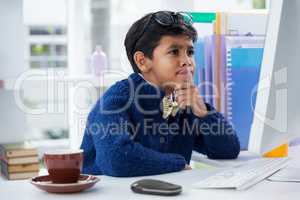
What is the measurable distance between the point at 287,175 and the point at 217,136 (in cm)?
52

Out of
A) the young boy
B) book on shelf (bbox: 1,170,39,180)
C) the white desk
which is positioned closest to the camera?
the white desk

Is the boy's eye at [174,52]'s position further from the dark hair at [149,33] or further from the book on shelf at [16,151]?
the book on shelf at [16,151]

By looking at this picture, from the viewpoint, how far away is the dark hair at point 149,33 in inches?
69.7

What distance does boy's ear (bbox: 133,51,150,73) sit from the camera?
Answer: 1.83 metres

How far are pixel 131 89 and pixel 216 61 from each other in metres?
0.38

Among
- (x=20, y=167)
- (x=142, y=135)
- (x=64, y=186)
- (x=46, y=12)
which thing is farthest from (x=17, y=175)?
(x=46, y=12)

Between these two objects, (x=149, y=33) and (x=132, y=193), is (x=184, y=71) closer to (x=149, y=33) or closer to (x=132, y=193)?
(x=149, y=33)

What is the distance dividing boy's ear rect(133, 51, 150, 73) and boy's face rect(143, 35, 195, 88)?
29 mm

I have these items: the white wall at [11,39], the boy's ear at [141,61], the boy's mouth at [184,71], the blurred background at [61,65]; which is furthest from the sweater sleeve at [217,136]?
the white wall at [11,39]

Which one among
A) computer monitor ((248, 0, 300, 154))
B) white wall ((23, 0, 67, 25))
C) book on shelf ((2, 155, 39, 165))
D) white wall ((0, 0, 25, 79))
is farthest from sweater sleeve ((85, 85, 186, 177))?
white wall ((23, 0, 67, 25))

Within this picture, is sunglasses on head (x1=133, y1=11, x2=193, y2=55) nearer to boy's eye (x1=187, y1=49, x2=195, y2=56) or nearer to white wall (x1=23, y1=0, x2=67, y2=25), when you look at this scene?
boy's eye (x1=187, y1=49, x2=195, y2=56)

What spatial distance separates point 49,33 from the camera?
3559 mm

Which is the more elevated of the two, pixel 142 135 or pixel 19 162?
pixel 142 135

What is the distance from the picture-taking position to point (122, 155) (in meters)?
1.42
